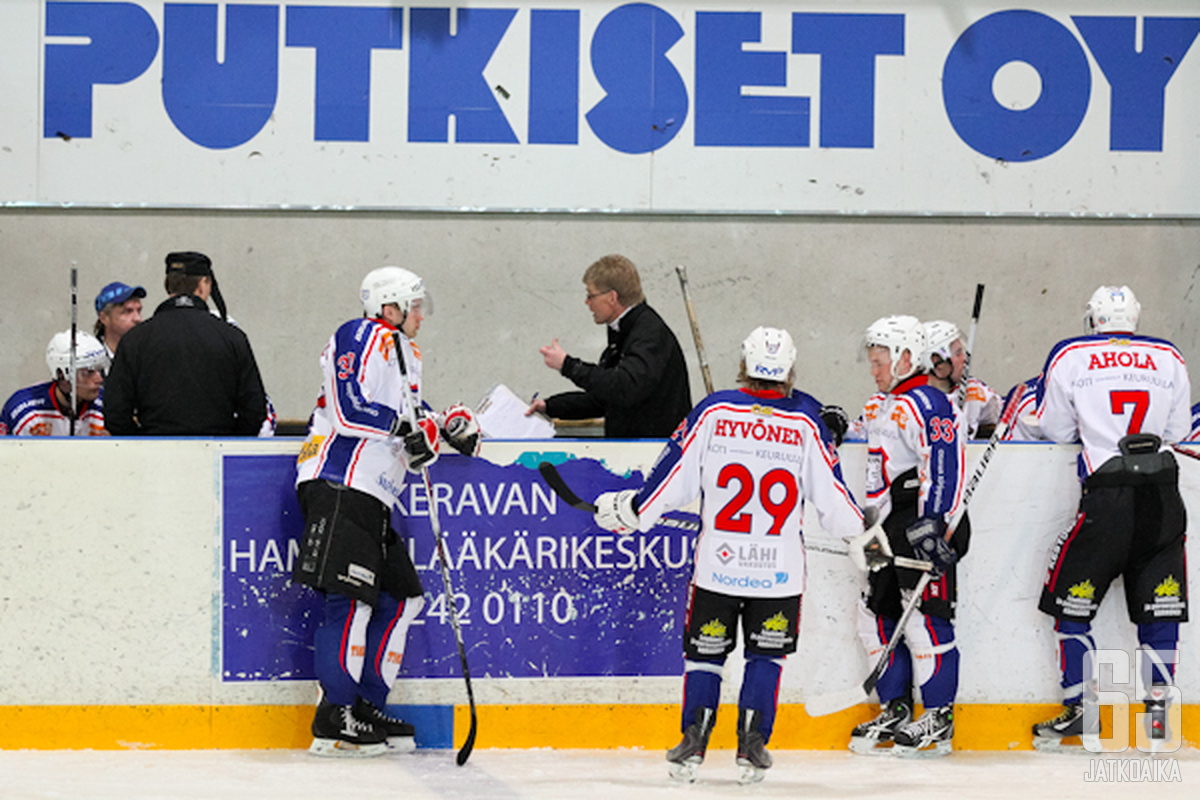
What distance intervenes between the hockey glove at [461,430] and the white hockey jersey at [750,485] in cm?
51

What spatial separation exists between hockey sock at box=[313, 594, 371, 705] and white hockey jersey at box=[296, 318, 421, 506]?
303mm

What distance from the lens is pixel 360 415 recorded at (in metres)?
3.37

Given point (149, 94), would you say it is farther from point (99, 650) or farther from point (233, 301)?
point (99, 650)

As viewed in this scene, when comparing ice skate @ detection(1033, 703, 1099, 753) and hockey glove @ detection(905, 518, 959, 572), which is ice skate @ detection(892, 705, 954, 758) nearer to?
ice skate @ detection(1033, 703, 1099, 753)

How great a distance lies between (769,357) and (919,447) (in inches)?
22.5

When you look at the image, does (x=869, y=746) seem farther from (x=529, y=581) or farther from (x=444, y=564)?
(x=444, y=564)

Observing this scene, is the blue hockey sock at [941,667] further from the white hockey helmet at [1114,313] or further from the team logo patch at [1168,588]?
the white hockey helmet at [1114,313]

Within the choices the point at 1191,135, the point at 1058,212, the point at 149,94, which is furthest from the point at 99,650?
the point at 1191,135

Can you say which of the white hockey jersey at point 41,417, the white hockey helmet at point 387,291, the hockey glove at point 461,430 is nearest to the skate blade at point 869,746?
the hockey glove at point 461,430

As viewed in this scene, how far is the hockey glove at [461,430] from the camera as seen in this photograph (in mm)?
3451

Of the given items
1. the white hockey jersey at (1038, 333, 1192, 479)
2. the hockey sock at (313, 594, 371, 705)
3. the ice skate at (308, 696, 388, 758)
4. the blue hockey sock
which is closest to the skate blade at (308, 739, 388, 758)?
the ice skate at (308, 696, 388, 758)

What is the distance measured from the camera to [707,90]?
19.9ft

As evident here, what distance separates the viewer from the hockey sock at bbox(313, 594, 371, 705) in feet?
11.2

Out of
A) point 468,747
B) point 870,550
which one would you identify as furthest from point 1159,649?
point 468,747
